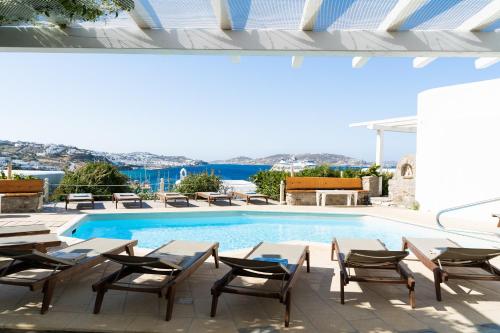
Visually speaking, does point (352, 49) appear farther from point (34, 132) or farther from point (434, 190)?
point (34, 132)

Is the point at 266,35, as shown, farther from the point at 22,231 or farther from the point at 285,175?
the point at 285,175

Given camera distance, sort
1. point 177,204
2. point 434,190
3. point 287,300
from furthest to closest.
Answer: point 177,204, point 434,190, point 287,300

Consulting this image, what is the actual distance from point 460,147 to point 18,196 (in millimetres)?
12672

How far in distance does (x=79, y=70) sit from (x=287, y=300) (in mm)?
24758

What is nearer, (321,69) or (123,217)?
(123,217)

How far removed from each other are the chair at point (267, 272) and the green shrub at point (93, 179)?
1056 cm

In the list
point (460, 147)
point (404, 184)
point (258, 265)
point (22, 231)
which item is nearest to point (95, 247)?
point (22, 231)

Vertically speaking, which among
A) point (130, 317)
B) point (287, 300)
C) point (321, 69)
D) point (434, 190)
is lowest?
point (130, 317)

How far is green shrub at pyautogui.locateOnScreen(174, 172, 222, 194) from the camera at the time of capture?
14.9 metres

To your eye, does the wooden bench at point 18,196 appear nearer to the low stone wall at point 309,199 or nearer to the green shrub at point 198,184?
the green shrub at point 198,184

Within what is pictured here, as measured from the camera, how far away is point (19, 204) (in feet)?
34.4

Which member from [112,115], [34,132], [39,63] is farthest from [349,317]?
[34,132]

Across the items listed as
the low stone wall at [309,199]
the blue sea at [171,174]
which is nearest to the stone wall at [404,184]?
the low stone wall at [309,199]

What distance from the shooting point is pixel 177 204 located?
500 inches
